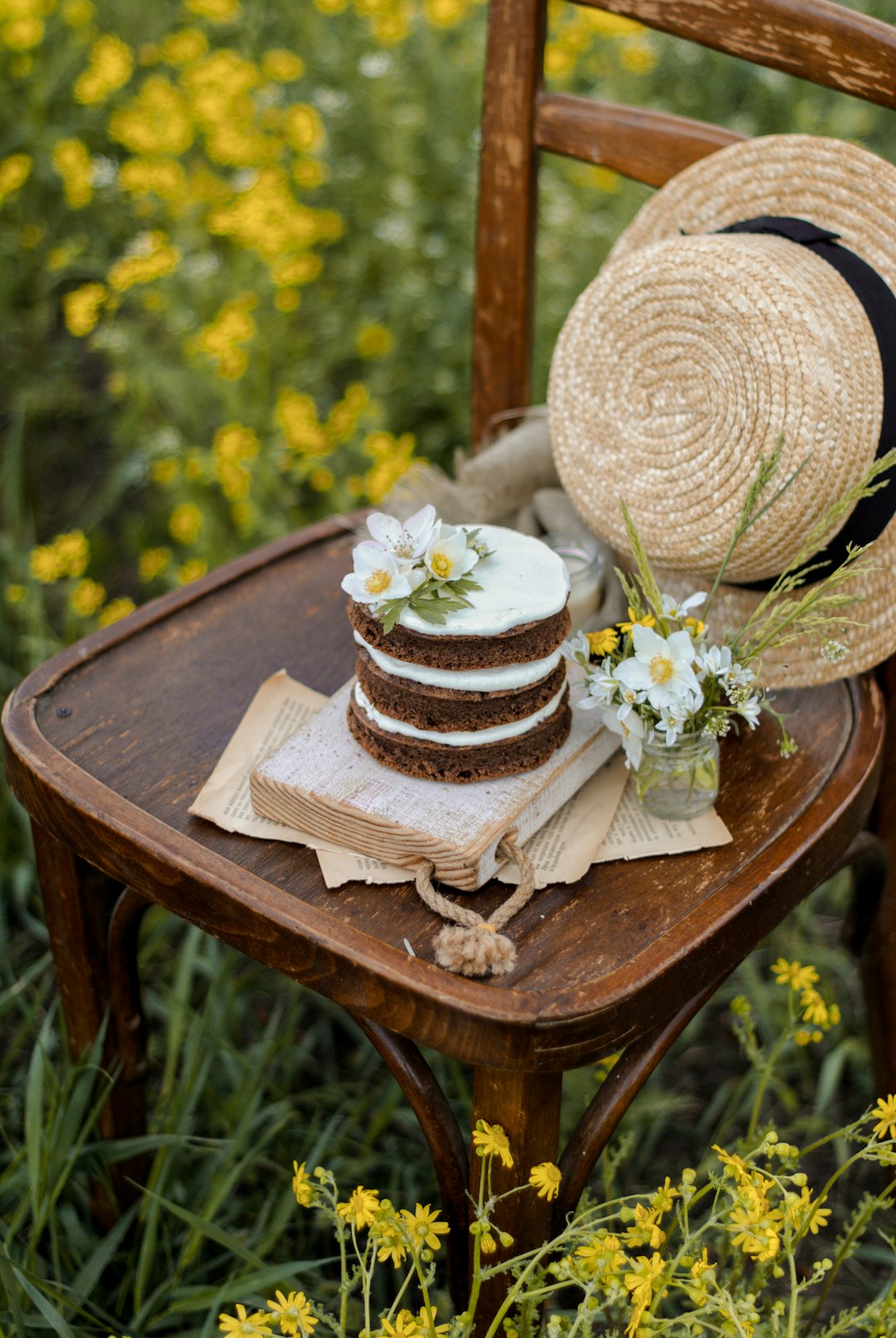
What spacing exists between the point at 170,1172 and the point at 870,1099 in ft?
3.13

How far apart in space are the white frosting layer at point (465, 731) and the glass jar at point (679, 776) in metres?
0.09

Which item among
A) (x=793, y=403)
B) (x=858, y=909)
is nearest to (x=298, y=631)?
(x=793, y=403)

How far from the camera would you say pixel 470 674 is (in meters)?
0.99

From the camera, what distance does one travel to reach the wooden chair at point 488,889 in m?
0.95

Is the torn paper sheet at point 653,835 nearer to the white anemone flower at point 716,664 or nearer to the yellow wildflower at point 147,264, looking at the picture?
the white anemone flower at point 716,664

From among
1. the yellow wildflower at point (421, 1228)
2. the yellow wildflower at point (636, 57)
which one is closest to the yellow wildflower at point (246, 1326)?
the yellow wildflower at point (421, 1228)

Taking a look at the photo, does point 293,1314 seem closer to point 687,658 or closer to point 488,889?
point 488,889

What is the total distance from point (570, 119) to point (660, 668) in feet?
2.58

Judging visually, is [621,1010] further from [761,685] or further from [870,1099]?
[870,1099]

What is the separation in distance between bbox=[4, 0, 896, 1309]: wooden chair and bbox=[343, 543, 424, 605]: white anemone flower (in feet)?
0.79

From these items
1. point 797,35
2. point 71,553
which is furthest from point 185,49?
point 797,35

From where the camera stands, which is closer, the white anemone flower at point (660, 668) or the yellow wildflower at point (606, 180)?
the white anemone flower at point (660, 668)

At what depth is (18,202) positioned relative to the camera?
281 cm

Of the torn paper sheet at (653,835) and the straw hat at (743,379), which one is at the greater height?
the straw hat at (743,379)
